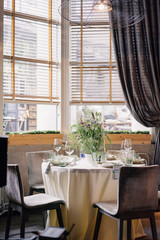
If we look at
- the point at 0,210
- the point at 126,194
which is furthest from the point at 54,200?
the point at 0,210

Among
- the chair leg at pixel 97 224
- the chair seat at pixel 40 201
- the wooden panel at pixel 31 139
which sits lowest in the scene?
the chair leg at pixel 97 224

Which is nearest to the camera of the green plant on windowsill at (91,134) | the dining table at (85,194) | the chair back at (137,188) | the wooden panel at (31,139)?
the chair back at (137,188)

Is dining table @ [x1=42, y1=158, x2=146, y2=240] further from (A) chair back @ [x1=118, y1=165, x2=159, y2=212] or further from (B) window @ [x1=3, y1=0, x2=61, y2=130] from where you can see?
(B) window @ [x1=3, y1=0, x2=61, y2=130]

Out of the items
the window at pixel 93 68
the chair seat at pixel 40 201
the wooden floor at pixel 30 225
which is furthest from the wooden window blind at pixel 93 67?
the chair seat at pixel 40 201

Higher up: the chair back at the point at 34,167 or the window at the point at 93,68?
the window at the point at 93,68

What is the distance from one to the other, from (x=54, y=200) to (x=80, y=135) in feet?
2.48

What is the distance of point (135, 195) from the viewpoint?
2.65 m

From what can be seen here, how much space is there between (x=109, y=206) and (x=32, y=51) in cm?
262

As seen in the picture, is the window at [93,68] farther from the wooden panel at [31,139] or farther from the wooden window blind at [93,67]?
the wooden panel at [31,139]

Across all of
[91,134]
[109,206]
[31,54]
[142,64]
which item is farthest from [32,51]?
[109,206]

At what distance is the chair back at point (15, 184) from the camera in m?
2.79

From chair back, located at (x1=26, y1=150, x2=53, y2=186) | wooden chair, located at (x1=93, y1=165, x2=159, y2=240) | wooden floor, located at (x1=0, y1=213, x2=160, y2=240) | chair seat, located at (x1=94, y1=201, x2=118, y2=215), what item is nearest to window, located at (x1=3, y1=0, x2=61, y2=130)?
chair back, located at (x1=26, y1=150, x2=53, y2=186)

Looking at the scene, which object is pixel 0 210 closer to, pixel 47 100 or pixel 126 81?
pixel 47 100

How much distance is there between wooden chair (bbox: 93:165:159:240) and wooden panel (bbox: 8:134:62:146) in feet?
6.06
